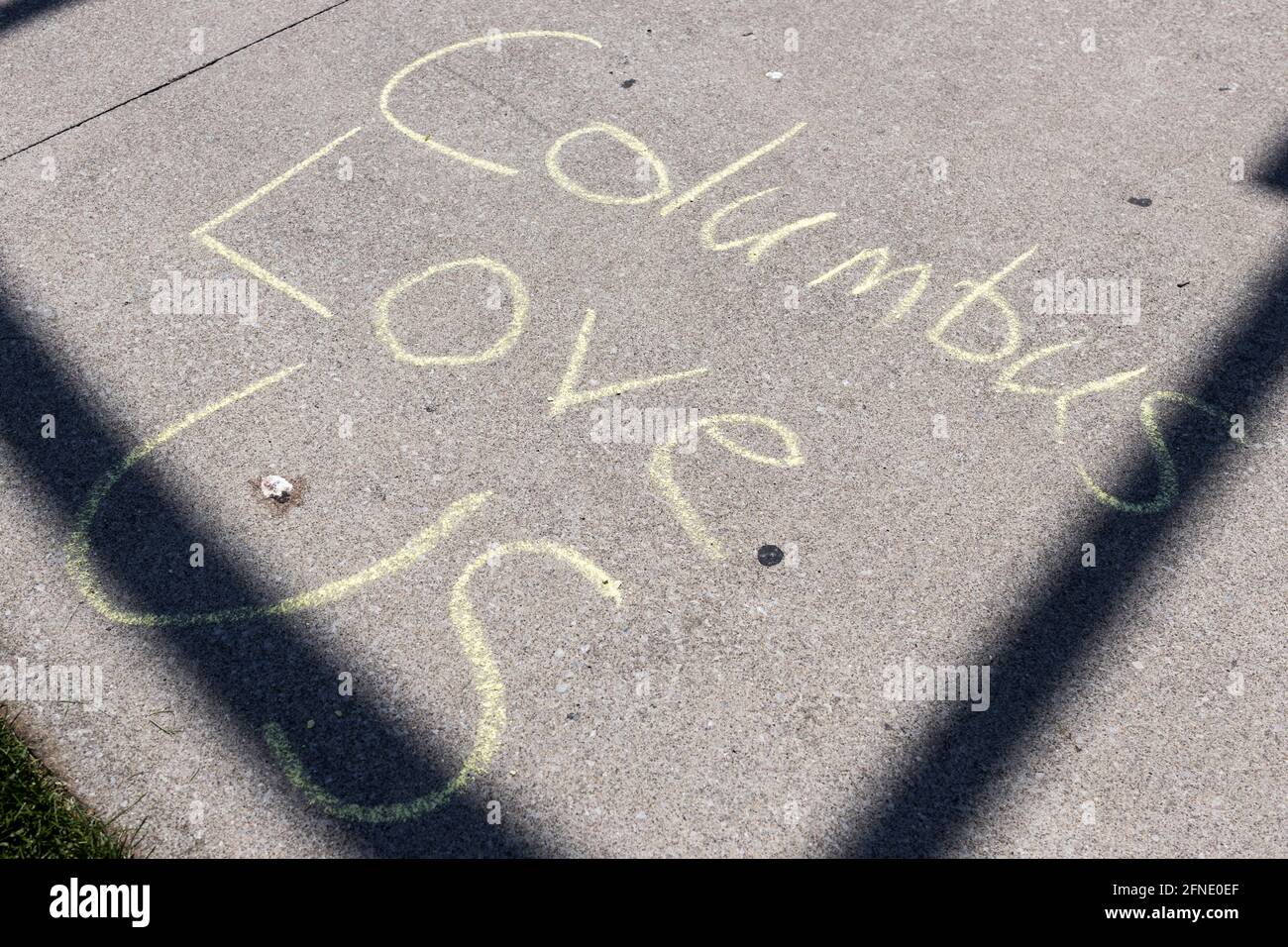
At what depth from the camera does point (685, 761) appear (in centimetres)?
282

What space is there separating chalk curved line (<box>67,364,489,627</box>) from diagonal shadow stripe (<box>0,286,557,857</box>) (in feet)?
0.10

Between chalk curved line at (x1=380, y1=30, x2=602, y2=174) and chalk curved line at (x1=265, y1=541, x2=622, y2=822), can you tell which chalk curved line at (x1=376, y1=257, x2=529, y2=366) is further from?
chalk curved line at (x1=265, y1=541, x2=622, y2=822)

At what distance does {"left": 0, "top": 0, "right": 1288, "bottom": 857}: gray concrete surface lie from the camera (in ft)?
9.20

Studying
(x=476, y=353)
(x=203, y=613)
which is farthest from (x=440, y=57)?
(x=203, y=613)

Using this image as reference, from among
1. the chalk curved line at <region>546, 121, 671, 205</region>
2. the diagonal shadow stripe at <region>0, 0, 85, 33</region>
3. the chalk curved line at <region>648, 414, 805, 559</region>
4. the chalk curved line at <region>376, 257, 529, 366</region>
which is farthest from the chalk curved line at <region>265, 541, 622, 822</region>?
the diagonal shadow stripe at <region>0, 0, 85, 33</region>

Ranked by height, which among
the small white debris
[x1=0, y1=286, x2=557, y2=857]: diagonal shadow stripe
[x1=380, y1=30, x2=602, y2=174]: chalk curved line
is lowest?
[x1=0, y1=286, x2=557, y2=857]: diagonal shadow stripe

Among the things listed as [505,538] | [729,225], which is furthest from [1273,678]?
[729,225]

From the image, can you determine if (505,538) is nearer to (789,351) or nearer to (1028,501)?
(789,351)

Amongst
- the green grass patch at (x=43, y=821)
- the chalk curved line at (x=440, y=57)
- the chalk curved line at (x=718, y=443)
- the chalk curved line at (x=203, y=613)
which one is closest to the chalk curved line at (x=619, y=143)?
the chalk curved line at (x=440, y=57)

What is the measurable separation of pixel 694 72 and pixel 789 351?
74.2 inches

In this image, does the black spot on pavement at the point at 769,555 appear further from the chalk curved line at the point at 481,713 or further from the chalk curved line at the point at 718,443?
the chalk curved line at the point at 481,713

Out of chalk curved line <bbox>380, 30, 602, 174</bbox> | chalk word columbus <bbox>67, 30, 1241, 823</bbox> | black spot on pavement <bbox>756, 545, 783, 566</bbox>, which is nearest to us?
chalk word columbus <bbox>67, 30, 1241, 823</bbox>

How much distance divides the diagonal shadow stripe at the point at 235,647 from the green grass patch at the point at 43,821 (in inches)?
9.6

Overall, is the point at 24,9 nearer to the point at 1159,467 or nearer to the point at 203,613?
the point at 203,613
